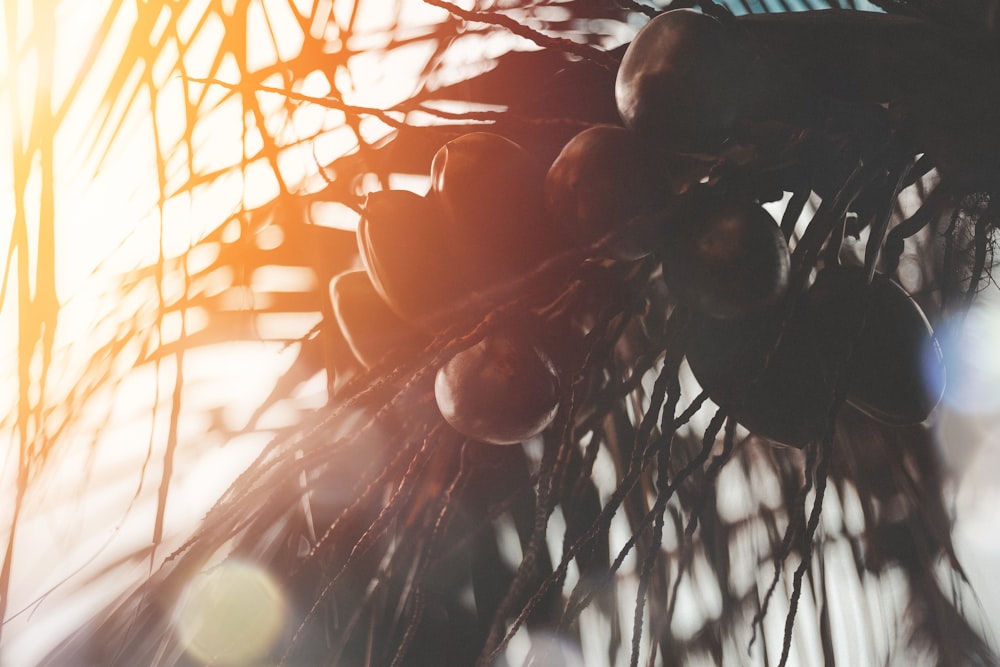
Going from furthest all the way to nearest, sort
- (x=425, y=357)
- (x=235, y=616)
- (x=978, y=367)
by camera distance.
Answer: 1. (x=978, y=367)
2. (x=235, y=616)
3. (x=425, y=357)

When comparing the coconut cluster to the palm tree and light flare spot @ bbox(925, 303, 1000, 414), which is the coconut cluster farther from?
light flare spot @ bbox(925, 303, 1000, 414)

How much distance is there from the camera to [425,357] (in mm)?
424

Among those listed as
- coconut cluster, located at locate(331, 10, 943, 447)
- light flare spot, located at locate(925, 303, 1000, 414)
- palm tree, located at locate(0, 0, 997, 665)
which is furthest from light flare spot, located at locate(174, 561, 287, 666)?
light flare spot, located at locate(925, 303, 1000, 414)

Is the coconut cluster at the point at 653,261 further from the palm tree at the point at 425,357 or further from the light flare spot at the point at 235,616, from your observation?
the light flare spot at the point at 235,616

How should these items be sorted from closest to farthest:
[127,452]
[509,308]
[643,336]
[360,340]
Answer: [509,308]
[360,340]
[643,336]
[127,452]

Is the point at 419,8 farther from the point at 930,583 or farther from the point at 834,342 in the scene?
the point at 930,583

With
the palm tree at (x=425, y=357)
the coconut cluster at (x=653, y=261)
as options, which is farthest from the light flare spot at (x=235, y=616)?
the coconut cluster at (x=653, y=261)

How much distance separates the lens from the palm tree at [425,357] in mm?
426

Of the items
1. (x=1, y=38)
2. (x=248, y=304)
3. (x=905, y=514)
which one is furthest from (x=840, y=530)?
(x=1, y=38)

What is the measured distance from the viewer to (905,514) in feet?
2.49

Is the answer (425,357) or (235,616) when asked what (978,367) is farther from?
(235,616)

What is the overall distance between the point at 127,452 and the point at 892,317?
2.47 ft

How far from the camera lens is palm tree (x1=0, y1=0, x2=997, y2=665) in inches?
16.8

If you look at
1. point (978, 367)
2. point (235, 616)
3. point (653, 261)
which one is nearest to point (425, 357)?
point (653, 261)
